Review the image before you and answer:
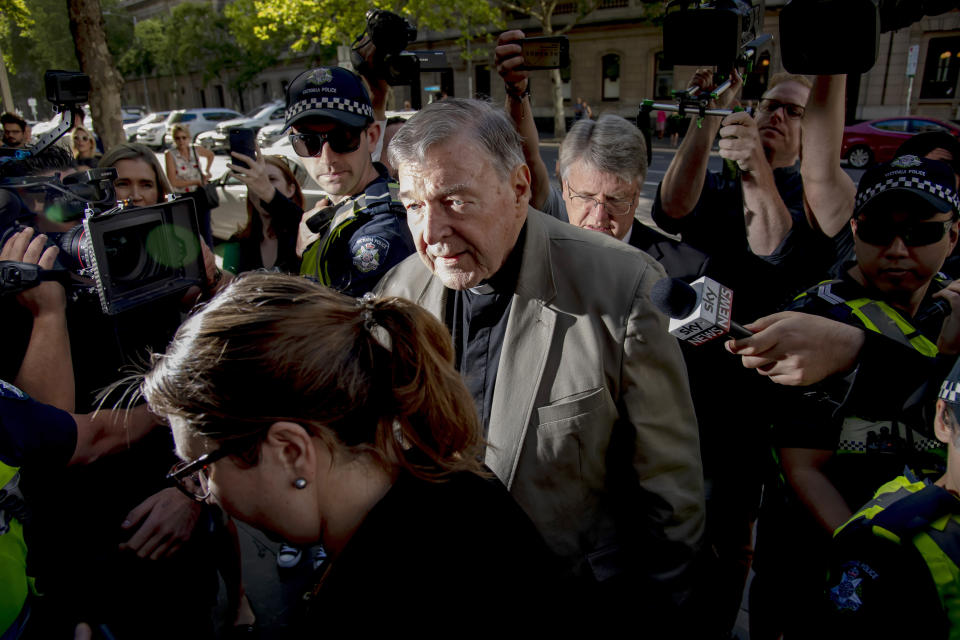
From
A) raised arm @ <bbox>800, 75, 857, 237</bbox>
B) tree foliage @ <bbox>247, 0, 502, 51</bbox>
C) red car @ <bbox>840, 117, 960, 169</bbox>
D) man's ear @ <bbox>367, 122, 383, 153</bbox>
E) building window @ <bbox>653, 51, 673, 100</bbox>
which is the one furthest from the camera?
building window @ <bbox>653, 51, 673, 100</bbox>

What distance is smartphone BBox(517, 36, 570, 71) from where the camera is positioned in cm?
237

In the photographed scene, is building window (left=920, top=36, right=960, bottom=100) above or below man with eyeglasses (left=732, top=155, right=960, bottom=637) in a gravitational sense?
above

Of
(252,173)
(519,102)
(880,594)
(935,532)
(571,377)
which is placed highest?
(519,102)

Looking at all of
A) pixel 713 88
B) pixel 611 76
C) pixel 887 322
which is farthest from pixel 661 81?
pixel 887 322

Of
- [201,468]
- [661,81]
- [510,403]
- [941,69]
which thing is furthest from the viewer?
[661,81]

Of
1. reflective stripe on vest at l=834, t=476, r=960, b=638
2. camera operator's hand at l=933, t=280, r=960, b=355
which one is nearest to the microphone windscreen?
reflective stripe on vest at l=834, t=476, r=960, b=638

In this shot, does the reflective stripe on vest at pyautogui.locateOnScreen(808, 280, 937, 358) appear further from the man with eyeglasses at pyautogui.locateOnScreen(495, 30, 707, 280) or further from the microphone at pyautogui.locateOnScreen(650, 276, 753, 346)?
the microphone at pyautogui.locateOnScreen(650, 276, 753, 346)

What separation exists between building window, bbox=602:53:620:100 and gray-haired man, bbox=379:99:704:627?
95.5 feet

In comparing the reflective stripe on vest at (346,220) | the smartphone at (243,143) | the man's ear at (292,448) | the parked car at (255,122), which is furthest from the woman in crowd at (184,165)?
the parked car at (255,122)

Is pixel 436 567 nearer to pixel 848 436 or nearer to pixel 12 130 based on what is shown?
A: pixel 848 436

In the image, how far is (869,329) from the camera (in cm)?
174

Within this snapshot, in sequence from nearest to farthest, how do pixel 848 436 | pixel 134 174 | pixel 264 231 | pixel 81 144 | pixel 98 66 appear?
pixel 848 436, pixel 264 231, pixel 134 174, pixel 81 144, pixel 98 66

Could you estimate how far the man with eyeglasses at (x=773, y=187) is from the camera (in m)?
2.22

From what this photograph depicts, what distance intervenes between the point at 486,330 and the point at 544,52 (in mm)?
1217
